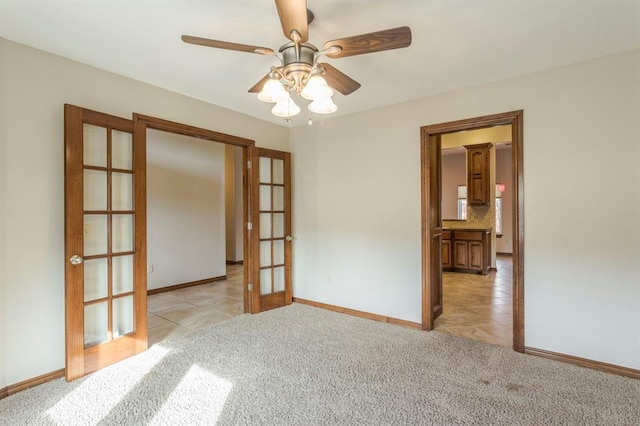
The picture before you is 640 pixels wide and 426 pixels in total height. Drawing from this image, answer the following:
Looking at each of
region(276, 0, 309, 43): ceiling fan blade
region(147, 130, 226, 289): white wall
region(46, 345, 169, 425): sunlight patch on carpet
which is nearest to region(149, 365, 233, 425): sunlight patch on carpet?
region(46, 345, 169, 425): sunlight patch on carpet

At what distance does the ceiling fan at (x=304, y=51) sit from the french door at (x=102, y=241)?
1.44 m

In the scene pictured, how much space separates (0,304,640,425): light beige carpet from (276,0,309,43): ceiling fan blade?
2214mm

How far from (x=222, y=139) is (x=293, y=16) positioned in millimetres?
2366

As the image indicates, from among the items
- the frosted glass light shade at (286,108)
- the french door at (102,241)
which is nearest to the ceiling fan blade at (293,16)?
the frosted glass light shade at (286,108)

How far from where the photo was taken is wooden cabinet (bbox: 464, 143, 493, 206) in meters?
6.76

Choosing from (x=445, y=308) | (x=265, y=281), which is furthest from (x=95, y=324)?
(x=445, y=308)

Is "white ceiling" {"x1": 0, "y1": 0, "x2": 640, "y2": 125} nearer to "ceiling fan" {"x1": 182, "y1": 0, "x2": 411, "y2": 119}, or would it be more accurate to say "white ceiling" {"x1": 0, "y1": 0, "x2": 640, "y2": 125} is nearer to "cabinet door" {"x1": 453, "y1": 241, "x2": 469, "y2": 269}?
"ceiling fan" {"x1": 182, "y1": 0, "x2": 411, "y2": 119}

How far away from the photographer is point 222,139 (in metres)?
3.70

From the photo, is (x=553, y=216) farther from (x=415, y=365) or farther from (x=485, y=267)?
(x=485, y=267)

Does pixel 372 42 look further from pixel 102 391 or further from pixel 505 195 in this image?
pixel 505 195

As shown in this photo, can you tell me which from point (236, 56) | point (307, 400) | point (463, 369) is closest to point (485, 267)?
point (463, 369)

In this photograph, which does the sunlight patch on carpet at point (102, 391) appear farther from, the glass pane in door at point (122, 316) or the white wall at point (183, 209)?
the white wall at point (183, 209)

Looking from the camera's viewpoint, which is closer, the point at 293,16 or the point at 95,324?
the point at 293,16

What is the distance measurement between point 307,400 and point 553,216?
2497 mm
